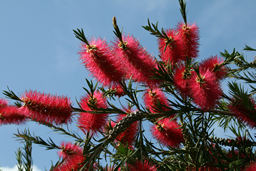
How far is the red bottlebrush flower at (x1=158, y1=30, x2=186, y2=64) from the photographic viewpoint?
1.44 metres

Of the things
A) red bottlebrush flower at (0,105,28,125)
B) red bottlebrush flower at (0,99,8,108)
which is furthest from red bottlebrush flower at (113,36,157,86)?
red bottlebrush flower at (0,99,8,108)

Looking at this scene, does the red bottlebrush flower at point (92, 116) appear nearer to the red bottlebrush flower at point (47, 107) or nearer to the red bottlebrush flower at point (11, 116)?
the red bottlebrush flower at point (47, 107)

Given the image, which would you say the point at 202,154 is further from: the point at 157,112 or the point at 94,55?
the point at 94,55

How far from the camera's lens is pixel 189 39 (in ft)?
4.87

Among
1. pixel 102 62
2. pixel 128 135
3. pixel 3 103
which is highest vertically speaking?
pixel 102 62

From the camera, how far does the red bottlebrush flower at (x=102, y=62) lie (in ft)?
4.21

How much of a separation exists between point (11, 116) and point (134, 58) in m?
0.78

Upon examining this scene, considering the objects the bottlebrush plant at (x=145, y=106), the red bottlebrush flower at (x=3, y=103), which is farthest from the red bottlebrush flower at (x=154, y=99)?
→ the red bottlebrush flower at (x=3, y=103)

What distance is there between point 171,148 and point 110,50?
691 mm

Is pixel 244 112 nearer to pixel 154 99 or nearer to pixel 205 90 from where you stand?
pixel 205 90

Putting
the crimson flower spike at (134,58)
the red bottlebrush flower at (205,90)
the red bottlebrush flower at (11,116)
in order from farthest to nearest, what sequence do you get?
the red bottlebrush flower at (11,116) → the crimson flower spike at (134,58) → the red bottlebrush flower at (205,90)

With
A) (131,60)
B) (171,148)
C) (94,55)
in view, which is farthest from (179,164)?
(94,55)

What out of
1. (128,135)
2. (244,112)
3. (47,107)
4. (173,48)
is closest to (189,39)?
(173,48)

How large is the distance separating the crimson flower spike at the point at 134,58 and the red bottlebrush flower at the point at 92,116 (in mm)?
218
